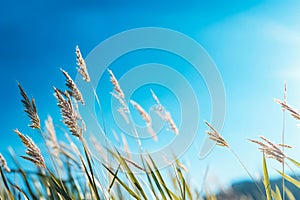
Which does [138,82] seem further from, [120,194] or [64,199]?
[64,199]

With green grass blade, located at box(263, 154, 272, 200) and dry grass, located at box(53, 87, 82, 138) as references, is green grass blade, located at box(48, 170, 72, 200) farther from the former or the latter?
green grass blade, located at box(263, 154, 272, 200)

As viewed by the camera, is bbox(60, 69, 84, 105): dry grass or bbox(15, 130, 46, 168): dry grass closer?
bbox(15, 130, 46, 168): dry grass

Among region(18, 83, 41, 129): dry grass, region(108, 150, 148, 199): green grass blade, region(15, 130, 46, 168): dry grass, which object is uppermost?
region(18, 83, 41, 129): dry grass

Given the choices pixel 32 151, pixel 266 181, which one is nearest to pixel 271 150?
pixel 266 181

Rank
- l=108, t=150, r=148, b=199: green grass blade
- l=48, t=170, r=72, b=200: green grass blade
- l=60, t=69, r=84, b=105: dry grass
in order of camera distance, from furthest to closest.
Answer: l=60, t=69, r=84, b=105: dry grass
l=108, t=150, r=148, b=199: green grass blade
l=48, t=170, r=72, b=200: green grass blade

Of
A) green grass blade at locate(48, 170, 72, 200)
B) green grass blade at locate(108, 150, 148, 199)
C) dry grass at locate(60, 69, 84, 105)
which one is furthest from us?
dry grass at locate(60, 69, 84, 105)

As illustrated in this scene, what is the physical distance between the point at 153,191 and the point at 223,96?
2.79 metres

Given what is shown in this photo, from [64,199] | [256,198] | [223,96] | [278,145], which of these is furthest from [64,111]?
[223,96]

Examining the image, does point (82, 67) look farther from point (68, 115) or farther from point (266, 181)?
point (266, 181)

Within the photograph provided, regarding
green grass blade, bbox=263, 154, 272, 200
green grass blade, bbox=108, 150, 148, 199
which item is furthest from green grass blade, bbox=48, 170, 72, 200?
green grass blade, bbox=263, 154, 272, 200

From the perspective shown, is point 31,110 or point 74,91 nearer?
point 31,110

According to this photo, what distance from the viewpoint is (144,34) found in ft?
22.0

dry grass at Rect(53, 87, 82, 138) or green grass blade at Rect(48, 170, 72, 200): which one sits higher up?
dry grass at Rect(53, 87, 82, 138)

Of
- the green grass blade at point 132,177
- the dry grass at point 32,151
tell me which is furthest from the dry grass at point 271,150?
the dry grass at point 32,151
